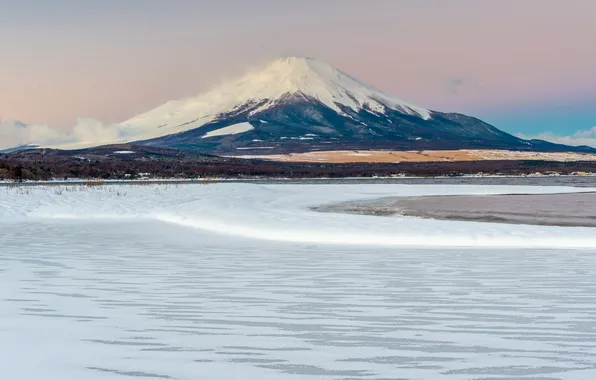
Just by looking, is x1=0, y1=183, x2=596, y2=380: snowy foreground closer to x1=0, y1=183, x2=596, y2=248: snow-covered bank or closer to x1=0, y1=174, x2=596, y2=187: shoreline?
x1=0, y1=183, x2=596, y2=248: snow-covered bank

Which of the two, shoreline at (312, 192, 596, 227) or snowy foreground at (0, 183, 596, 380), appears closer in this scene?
snowy foreground at (0, 183, 596, 380)

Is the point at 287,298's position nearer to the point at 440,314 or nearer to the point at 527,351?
the point at 440,314

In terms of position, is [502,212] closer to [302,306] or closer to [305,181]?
[302,306]

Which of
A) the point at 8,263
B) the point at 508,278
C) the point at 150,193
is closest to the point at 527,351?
the point at 508,278

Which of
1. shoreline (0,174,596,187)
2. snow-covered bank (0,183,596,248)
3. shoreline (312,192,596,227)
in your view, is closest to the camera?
snow-covered bank (0,183,596,248)

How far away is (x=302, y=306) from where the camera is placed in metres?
7.98

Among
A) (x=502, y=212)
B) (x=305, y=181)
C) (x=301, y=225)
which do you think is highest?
(x=305, y=181)

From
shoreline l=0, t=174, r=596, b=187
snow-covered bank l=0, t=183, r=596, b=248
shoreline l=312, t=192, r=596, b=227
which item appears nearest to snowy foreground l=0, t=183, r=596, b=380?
snow-covered bank l=0, t=183, r=596, b=248

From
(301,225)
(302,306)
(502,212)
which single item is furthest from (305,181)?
(302,306)

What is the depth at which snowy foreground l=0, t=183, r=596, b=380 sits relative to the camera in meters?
5.54

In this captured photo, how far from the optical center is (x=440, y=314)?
749cm

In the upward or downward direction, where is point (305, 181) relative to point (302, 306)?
upward

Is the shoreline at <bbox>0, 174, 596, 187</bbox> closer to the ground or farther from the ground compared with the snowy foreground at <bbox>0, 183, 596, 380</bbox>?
farther from the ground

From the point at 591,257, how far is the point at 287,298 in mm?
7513
